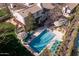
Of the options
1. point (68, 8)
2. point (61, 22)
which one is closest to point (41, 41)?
point (61, 22)

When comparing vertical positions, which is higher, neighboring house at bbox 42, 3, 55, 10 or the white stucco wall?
neighboring house at bbox 42, 3, 55, 10

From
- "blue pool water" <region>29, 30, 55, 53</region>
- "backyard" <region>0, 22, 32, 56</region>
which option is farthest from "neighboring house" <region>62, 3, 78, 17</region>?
"backyard" <region>0, 22, 32, 56</region>

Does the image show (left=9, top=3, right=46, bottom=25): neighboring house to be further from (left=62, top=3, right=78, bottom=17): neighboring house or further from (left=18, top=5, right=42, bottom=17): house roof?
(left=62, top=3, right=78, bottom=17): neighboring house

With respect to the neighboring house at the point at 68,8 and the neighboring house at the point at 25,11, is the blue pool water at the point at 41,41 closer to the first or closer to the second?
the neighboring house at the point at 25,11

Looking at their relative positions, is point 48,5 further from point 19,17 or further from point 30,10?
point 19,17

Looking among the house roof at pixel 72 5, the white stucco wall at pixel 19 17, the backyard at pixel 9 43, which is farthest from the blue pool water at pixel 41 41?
the house roof at pixel 72 5

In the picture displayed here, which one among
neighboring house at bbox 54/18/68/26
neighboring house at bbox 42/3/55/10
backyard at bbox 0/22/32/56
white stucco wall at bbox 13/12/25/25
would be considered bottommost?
backyard at bbox 0/22/32/56

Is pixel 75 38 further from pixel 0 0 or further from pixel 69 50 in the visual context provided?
pixel 0 0
